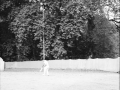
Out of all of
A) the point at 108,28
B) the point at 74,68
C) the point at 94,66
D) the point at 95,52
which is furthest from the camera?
the point at 95,52

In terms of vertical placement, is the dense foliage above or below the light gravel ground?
above

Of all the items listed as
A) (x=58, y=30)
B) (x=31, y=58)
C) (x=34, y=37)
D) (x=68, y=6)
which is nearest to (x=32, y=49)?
(x=31, y=58)

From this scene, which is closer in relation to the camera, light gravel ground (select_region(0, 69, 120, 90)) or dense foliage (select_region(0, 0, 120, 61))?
light gravel ground (select_region(0, 69, 120, 90))

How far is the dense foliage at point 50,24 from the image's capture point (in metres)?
38.5

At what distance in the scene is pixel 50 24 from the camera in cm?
3997

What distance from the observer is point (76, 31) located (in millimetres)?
38750

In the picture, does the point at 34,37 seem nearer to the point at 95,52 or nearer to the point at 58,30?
the point at 58,30

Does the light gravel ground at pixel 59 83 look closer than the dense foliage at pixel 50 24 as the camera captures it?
Yes

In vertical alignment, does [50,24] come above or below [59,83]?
above

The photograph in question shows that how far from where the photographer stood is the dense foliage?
3847 centimetres

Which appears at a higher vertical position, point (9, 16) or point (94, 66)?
point (9, 16)

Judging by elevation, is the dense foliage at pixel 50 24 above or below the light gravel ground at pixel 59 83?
above

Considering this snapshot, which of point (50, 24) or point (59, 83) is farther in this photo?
point (50, 24)

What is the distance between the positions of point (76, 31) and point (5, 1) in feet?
35.8
